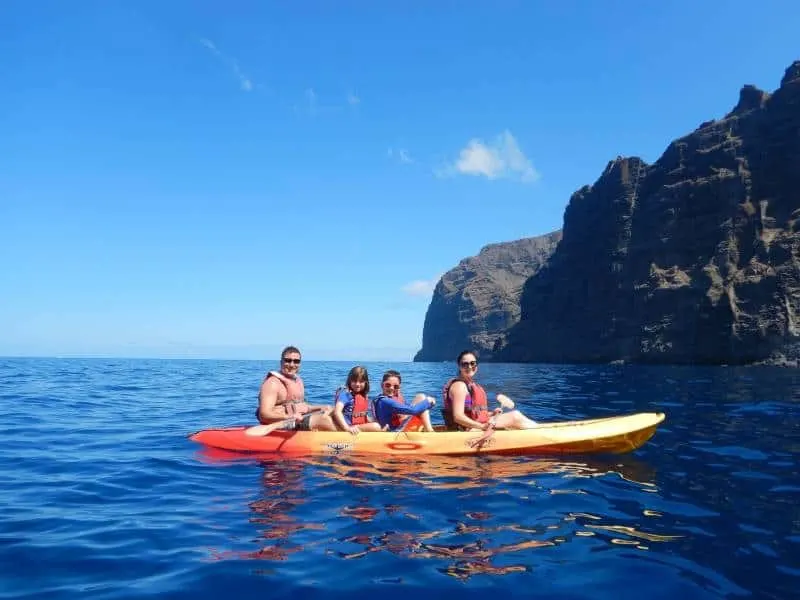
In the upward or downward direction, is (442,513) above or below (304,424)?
below

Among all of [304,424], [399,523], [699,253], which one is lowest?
[399,523]

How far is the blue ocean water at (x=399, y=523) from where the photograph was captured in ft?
15.1

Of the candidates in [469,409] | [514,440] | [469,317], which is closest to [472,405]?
[469,409]

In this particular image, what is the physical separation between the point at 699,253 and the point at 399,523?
3321 inches

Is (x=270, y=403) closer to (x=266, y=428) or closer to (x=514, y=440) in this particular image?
(x=266, y=428)

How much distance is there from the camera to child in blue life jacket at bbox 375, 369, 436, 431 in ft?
33.1

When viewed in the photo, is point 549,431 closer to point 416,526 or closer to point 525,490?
point 525,490

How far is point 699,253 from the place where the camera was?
256 feet

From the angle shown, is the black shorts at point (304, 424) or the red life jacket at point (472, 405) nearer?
the red life jacket at point (472, 405)

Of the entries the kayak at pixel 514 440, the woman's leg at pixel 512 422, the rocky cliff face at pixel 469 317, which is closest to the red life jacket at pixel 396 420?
the kayak at pixel 514 440

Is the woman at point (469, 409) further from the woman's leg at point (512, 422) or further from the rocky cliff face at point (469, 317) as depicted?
the rocky cliff face at point (469, 317)

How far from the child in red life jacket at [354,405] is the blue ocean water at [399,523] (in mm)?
891

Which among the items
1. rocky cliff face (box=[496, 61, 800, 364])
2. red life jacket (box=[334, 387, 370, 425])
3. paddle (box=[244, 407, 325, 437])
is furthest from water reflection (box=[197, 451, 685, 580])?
rocky cliff face (box=[496, 61, 800, 364])

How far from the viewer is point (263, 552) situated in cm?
524
